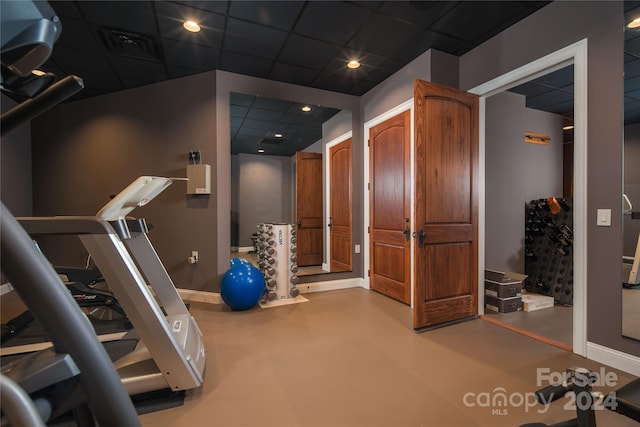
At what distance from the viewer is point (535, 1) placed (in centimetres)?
250

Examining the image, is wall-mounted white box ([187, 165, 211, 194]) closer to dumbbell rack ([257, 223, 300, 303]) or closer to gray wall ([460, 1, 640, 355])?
dumbbell rack ([257, 223, 300, 303])

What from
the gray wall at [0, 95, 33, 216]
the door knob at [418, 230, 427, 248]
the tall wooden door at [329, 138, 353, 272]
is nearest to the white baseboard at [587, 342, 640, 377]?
the door knob at [418, 230, 427, 248]

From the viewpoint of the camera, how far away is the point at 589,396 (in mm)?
1263

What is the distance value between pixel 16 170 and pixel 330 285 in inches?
188

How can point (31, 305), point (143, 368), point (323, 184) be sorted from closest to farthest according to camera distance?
point (31, 305) → point (143, 368) → point (323, 184)

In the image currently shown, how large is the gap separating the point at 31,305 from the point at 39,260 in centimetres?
9

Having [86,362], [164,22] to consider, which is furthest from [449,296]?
[164,22]

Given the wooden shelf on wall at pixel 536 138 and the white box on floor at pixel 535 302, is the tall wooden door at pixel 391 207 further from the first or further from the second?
the wooden shelf on wall at pixel 536 138

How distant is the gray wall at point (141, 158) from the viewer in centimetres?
381

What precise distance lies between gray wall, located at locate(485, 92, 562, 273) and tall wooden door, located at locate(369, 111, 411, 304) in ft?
3.43

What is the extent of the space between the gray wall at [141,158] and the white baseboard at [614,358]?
372 cm

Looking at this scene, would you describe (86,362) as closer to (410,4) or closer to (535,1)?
(410,4)

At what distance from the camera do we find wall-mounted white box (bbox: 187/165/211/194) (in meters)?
3.71

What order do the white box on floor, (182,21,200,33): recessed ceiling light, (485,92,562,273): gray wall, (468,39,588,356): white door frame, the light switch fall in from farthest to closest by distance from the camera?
1. (485,92,562,273): gray wall
2. the white box on floor
3. (182,21,200,33): recessed ceiling light
4. (468,39,588,356): white door frame
5. the light switch
